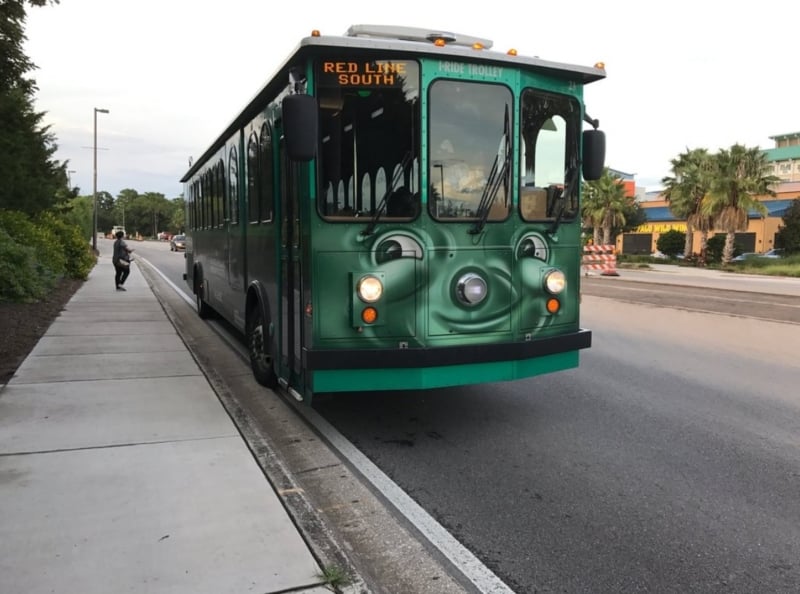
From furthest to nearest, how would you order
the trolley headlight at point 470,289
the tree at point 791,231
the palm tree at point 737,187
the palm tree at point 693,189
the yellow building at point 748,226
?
1. the yellow building at point 748,226
2. the tree at point 791,231
3. the palm tree at point 693,189
4. the palm tree at point 737,187
5. the trolley headlight at point 470,289

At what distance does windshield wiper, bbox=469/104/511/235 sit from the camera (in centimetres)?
504

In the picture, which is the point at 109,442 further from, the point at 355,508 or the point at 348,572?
the point at 348,572

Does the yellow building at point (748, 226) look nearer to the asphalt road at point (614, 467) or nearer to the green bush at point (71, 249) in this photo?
the green bush at point (71, 249)

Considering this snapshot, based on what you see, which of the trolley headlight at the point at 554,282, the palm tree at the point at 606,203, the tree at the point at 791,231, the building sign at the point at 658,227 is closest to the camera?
the trolley headlight at the point at 554,282

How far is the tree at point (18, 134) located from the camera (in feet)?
31.3

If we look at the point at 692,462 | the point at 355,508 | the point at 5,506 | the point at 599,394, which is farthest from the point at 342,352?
the point at 599,394

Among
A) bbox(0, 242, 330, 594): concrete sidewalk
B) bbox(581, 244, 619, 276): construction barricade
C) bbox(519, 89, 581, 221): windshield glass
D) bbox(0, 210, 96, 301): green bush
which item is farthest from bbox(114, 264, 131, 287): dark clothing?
bbox(581, 244, 619, 276): construction barricade

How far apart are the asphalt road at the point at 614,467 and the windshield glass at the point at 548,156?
1.94m

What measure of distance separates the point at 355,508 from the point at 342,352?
120cm

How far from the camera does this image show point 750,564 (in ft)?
11.0

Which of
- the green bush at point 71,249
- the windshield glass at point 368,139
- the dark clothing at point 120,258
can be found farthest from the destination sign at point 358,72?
the green bush at point 71,249

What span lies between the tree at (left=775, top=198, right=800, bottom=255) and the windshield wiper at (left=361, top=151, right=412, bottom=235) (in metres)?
44.7

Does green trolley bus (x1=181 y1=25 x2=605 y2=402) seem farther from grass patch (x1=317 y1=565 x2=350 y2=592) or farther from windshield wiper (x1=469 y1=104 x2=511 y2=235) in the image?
grass patch (x1=317 y1=565 x2=350 y2=592)

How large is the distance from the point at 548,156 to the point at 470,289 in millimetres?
1364
